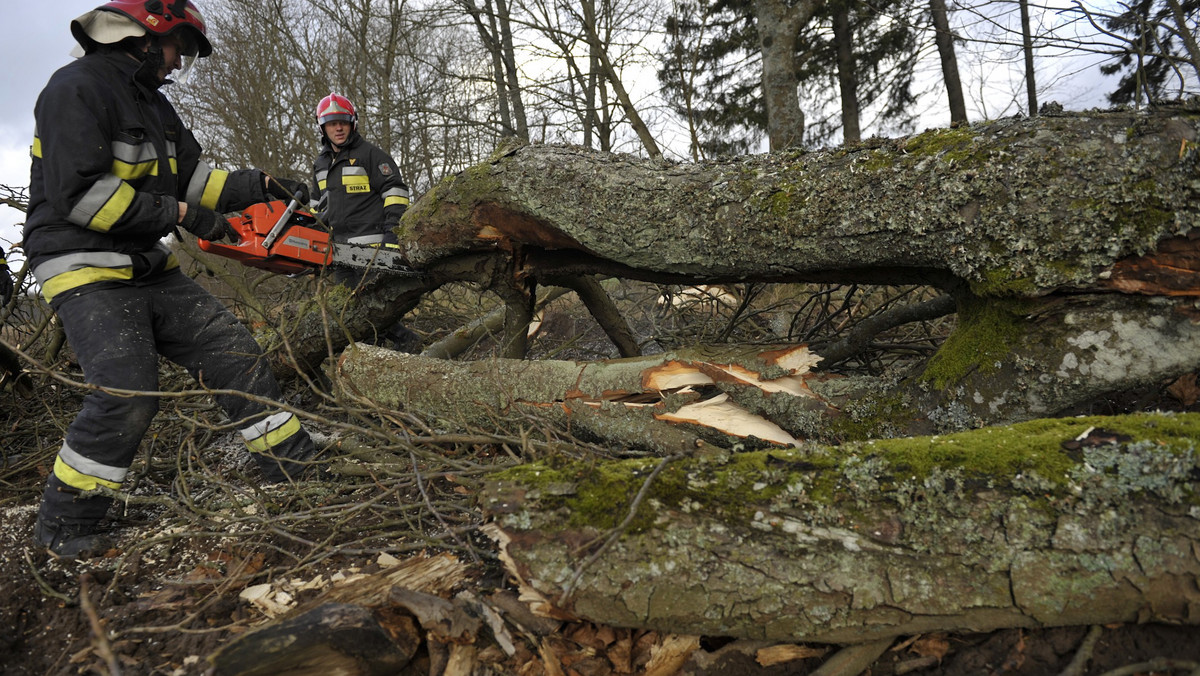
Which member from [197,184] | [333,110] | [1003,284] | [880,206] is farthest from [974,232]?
[333,110]

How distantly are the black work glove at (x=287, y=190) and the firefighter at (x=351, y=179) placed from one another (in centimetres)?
121

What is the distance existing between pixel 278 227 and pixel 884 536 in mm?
3378

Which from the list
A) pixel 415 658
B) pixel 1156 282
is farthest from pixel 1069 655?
pixel 415 658

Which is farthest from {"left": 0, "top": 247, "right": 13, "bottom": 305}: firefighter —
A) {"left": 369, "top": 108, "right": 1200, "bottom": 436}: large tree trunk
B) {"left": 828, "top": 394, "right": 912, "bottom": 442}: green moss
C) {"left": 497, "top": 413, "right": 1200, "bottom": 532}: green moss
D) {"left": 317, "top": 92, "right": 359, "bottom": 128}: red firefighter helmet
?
{"left": 828, "top": 394, "right": 912, "bottom": 442}: green moss

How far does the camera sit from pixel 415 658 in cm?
163

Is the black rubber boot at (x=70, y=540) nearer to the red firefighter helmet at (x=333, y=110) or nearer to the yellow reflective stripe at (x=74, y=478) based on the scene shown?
the yellow reflective stripe at (x=74, y=478)

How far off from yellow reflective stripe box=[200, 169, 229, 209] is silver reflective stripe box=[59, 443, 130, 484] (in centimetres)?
133

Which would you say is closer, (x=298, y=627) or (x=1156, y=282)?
(x=298, y=627)

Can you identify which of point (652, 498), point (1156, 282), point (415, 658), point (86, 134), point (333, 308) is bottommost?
point (415, 658)

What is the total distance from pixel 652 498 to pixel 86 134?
255cm

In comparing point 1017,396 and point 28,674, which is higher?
point 1017,396

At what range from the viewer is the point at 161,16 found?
8.61ft

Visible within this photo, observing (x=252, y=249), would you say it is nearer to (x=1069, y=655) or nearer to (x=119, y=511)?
(x=119, y=511)

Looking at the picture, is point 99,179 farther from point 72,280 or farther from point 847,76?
point 847,76
